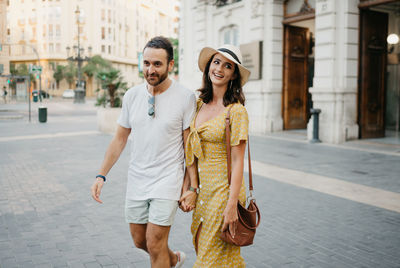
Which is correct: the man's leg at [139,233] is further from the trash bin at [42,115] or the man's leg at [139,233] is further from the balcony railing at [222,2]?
the trash bin at [42,115]

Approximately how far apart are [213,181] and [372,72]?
11.8 metres

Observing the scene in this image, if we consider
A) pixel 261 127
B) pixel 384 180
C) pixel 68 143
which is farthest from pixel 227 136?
pixel 261 127

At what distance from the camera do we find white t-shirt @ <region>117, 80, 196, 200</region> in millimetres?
2867

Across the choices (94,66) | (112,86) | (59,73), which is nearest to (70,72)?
(59,73)

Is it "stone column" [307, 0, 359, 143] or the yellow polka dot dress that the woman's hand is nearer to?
the yellow polka dot dress

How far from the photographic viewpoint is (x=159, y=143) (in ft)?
9.41

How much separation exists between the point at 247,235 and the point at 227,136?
0.65 meters

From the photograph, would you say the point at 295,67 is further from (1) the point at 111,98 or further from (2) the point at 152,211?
(2) the point at 152,211

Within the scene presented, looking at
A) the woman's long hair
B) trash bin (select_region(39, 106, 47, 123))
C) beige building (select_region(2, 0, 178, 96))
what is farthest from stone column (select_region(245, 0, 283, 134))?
Answer: beige building (select_region(2, 0, 178, 96))

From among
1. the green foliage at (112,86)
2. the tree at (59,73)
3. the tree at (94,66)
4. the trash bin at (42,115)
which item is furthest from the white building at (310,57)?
the tree at (59,73)

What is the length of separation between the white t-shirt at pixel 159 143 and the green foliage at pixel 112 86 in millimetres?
12737

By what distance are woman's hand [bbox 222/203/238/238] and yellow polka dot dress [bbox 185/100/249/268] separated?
0.27 feet

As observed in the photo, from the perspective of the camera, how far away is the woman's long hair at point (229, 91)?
2881mm

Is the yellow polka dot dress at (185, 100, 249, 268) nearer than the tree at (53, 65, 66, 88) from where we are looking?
Yes
